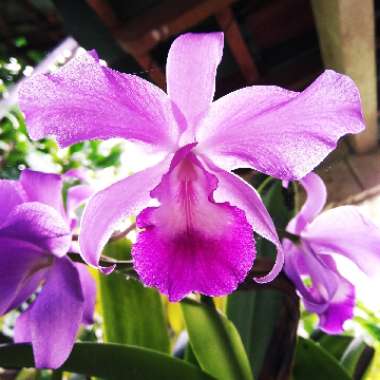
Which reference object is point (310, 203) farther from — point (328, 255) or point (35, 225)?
point (35, 225)

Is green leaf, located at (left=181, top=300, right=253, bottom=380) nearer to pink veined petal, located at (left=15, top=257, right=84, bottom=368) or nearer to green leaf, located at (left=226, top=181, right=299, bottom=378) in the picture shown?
green leaf, located at (left=226, top=181, right=299, bottom=378)

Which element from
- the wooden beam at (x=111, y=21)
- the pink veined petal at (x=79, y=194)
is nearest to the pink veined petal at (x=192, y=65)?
the pink veined petal at (x=79, y=194)

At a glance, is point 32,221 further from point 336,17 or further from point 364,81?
point 364,81

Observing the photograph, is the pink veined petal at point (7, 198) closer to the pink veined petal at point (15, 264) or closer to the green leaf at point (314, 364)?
the pink veined petal at point (15, 264)

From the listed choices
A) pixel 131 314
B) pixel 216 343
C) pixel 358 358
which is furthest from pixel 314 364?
pixel 131 314

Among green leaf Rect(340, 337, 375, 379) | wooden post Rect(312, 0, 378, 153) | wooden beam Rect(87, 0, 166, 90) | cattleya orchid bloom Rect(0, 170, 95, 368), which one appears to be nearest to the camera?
cattleya orchid bloom Rect(0, 170, 95, 368)

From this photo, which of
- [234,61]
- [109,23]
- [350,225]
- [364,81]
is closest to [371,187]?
[364,81]

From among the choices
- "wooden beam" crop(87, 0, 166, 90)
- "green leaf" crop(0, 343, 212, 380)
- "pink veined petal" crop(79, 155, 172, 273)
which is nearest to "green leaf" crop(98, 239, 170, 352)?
"green leaf" crop(0, 343, 212, 380)

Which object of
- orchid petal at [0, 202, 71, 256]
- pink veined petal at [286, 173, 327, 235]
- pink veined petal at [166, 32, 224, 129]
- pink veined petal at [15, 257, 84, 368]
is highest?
pink veined petal at [166, 32, 224, 129]
